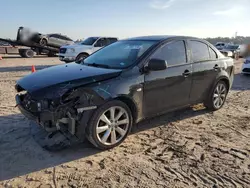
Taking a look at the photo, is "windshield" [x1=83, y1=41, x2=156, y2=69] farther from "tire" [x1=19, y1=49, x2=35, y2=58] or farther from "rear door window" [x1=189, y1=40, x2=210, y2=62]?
"tire" [x1=19, y1=49, x2=35, y2=58]

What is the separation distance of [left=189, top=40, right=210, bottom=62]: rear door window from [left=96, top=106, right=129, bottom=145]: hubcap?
206 cm

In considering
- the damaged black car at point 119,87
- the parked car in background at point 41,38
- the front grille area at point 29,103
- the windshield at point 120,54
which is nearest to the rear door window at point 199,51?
the damaged black car at point 119,87

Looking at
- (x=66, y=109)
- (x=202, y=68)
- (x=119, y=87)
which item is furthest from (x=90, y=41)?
(x=66, y=109)

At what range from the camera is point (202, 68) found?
507 centimetres

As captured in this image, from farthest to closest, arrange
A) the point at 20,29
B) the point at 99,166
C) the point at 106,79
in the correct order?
1. the point at 20,29
2. the point at 106,79
3. the point at 99,166

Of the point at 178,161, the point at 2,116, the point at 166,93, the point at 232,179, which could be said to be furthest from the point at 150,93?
the point at 2,116

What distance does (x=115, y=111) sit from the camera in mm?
3812

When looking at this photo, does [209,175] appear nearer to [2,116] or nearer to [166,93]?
[166,93]

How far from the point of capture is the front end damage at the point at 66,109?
3391mm

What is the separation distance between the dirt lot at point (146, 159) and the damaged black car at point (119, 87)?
1.22 feet

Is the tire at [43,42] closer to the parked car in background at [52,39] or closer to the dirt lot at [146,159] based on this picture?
the parked car in background at [52,39]

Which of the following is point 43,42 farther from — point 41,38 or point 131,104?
point 131,104

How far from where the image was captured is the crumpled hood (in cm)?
357

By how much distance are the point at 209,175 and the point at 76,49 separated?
11.7m
